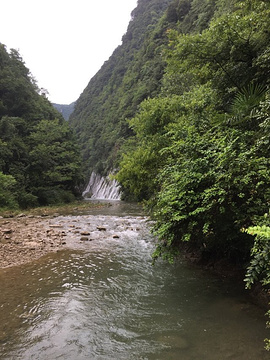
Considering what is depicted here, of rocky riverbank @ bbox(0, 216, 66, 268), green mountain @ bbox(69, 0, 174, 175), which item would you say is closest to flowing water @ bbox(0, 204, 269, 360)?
rocky riverbank @ bbox(0, 216, 66, 268)

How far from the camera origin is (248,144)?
15.6 feet

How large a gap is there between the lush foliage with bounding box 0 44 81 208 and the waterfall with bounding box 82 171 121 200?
8603 millimetres

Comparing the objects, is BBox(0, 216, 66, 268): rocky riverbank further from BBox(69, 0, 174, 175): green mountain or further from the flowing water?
BBox(69, 0, 174, 175): green mountain

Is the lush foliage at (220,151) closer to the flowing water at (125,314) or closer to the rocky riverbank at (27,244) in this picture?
the flowing water at (125,314)

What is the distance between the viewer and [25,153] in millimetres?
27375

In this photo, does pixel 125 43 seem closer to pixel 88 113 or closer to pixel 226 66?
pixel 88 113

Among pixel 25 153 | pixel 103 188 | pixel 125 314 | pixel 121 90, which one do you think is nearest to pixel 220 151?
pixel 125 314

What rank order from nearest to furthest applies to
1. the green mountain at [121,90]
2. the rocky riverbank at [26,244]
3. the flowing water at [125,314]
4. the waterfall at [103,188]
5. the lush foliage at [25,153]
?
the flowing water at [125,314] < the rocky riverbank at [26,244] < the lush foliage at [25,153] < the waterfall at [103,188] < the green mountain at [121,90]

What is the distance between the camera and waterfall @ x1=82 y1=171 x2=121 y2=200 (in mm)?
44781

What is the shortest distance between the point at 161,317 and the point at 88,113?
97.3 metres

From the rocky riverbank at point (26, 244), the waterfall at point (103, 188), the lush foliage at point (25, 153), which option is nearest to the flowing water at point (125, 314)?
the rocky riverbank at point (26, 244)

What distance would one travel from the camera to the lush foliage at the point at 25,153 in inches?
936

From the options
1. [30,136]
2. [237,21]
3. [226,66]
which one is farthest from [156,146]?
[30,136]

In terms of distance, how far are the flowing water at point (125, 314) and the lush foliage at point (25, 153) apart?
672 inches
